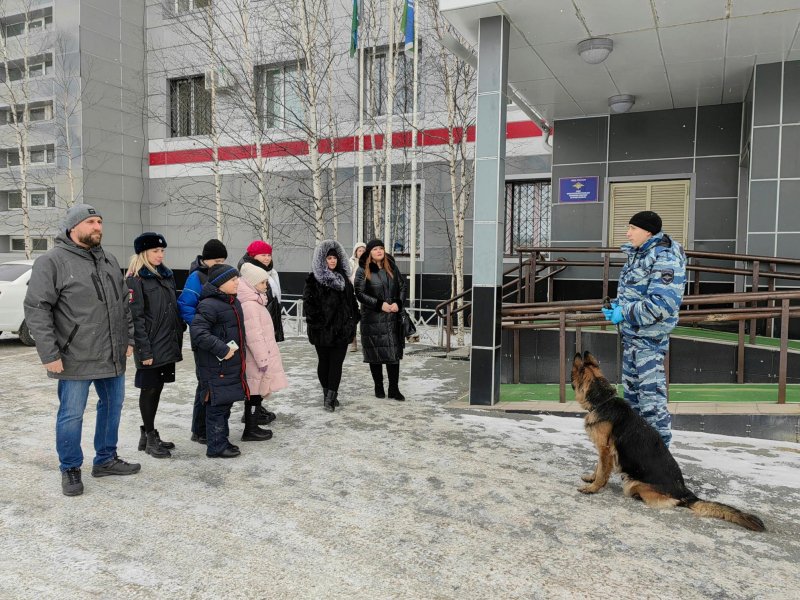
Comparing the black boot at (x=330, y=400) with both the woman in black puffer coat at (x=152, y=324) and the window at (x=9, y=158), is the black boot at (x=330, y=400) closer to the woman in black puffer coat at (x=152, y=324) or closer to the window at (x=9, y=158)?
the woman in black puffer coat at (x=152, y=324)

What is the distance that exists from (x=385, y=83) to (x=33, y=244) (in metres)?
12.9

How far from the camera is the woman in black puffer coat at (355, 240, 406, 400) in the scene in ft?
19.7

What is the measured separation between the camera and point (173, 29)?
17.0 metres

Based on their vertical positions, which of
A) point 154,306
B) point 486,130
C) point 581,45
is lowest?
point 154,306

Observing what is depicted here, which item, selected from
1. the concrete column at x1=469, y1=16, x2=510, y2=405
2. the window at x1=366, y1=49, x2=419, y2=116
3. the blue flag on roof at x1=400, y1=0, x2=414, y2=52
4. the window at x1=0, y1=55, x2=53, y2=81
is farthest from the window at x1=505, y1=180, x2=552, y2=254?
the window at x1=0, y1=55, x2=53, y2=81

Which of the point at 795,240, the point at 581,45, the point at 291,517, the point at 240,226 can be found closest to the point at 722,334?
the point at 795,240

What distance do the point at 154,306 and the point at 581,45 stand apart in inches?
223

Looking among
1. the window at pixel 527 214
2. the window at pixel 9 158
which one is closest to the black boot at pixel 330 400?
the window at pixel 527 214

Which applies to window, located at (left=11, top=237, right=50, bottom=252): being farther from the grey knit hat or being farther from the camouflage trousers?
the camouflage trousers

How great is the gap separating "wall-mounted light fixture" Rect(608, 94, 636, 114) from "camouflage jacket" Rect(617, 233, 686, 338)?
246 inches

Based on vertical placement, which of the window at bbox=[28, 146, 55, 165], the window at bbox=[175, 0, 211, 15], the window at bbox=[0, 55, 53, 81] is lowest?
the window at bbox=[28, 146, 55, 165]

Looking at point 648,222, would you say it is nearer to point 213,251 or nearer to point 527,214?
point 213,251

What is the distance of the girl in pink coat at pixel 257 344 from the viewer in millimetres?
4582

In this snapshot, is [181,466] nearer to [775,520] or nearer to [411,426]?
[411,426]
